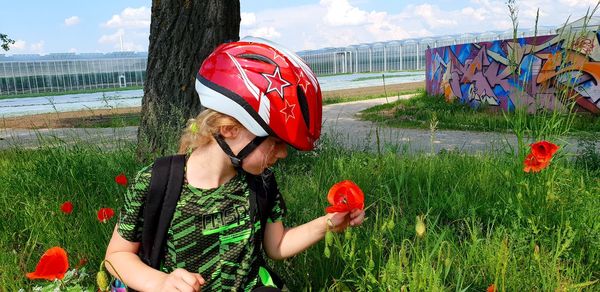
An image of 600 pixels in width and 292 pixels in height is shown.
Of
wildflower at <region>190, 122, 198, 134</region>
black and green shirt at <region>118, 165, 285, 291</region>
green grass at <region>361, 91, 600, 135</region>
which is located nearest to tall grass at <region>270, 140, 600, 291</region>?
black and green shirt at <region>118, 165, 285, 291</region>

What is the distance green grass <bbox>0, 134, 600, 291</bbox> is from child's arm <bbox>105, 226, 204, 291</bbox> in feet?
1.54

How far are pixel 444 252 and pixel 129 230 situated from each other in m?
1.28

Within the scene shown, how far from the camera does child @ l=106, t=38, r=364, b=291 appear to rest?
156cm

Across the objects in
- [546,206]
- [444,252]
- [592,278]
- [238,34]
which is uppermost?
[238,34]

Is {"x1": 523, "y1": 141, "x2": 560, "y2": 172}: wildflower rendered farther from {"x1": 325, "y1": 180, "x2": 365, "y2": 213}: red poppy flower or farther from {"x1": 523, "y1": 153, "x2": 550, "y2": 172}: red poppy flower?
{"x1": 325, "y1": 180, "x2": 365, "y2": 213}: red poppy flower

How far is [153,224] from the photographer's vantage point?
1.60 meters

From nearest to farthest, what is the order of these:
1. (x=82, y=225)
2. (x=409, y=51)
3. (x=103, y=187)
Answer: (x=82, y=225)
(x=103, y=187)
(x=409, y=51)

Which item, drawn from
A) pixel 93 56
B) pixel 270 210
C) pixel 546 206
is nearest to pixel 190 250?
pixel 270 210

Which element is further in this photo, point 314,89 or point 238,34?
point 238,34

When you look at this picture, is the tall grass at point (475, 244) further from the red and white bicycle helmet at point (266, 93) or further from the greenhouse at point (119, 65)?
the greenhouse at point (119, 65)

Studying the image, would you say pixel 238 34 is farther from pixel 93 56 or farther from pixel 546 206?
pixel 93 56

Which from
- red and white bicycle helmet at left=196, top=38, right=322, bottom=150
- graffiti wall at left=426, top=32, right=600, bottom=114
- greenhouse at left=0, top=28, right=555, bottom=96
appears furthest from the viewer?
greenhouse at left=0, top=28, right=555, bottom=96

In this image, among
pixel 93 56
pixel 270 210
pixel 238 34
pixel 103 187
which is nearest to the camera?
pixel 270 210

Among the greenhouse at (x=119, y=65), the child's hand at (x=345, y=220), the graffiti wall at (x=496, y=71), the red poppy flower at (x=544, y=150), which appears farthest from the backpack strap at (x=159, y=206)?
the greenhouse at (x=119, y=65)
